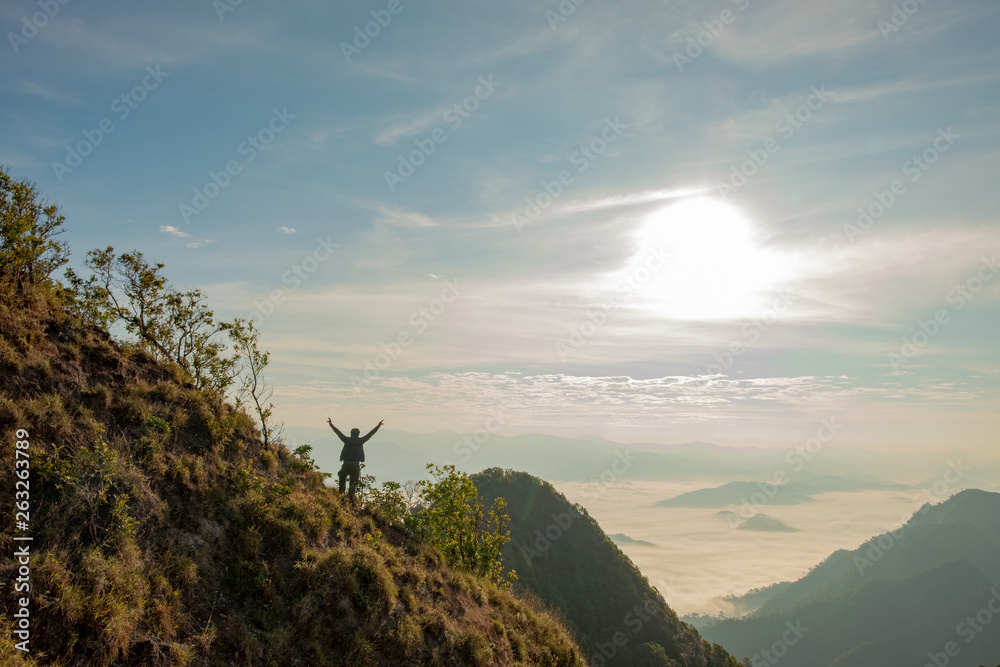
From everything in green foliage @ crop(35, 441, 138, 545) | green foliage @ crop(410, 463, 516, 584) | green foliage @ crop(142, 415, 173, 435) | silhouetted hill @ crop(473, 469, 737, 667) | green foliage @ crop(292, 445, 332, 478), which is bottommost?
silhouetted hill @ crop(473, 469, 737, 667)

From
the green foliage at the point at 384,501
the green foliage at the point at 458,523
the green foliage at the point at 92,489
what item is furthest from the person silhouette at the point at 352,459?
the green foliage at the point at 92,489

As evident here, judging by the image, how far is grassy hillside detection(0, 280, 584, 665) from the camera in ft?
34.6

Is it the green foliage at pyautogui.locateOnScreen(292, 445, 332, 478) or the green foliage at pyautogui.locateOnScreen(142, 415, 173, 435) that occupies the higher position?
the green foliage at pyautogui.locateOnScreen(142, 415, 173, 435)

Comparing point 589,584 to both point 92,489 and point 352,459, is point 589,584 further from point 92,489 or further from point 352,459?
point 92,489

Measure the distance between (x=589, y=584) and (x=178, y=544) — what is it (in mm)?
97926

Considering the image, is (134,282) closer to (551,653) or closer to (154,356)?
(154,356)

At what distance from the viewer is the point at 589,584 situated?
96.9m

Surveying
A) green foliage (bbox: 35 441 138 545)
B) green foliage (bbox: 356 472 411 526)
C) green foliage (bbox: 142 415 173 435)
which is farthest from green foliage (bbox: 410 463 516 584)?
green foliage (bbox: 35 441 138 545)

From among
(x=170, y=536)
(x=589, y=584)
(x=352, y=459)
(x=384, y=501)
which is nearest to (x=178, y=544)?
(x=170, y=536)

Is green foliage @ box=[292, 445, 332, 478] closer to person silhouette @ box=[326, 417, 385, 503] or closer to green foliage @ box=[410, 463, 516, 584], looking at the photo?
person silhouette @ box=[326, 417, 385, 503]

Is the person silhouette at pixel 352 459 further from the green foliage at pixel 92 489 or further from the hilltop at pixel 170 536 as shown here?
the green foliage at pixel 92 489

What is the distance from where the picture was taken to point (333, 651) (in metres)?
13.5

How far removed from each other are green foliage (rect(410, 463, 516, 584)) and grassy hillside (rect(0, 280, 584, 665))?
5504 millimetres

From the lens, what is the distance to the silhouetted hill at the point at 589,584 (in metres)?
78.5
